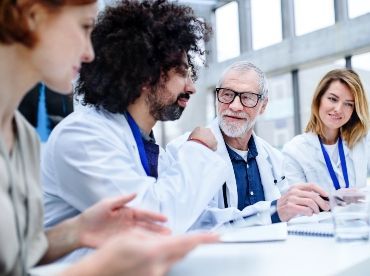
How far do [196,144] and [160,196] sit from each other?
23cm

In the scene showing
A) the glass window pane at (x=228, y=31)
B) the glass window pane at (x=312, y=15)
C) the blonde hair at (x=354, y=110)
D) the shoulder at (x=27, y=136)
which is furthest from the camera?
the glass window pane at (x=228, y=31)

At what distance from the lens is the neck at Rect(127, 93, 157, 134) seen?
1414 millimetres

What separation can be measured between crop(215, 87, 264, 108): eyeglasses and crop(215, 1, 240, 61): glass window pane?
5236 mm

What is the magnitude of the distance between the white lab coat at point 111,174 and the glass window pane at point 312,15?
5056 millimetres

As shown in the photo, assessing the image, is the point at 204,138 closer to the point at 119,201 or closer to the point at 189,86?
the point at 189,86

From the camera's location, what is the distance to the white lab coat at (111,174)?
1142mm

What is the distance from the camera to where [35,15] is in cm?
76

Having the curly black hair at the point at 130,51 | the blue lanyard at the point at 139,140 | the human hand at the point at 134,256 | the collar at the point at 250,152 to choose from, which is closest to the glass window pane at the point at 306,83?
the collar at the point at 250,152

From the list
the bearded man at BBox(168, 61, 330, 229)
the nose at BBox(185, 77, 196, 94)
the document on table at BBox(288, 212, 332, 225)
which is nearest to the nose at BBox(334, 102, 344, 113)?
the bearded man at BBox(168, 61, 330, 229)

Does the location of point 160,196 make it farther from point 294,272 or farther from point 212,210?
point 294,272

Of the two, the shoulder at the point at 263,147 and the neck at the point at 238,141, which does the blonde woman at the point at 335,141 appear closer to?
the shoulder at the point at 263,147

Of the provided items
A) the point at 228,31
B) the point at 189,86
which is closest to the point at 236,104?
the point at 189,86

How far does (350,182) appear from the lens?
98.5 inches

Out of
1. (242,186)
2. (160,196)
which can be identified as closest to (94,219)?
(160,196)
